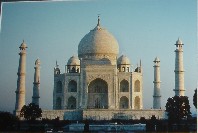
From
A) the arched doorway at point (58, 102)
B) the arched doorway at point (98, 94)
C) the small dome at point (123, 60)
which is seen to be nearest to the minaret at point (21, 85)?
the arched doorway at point (58, 102)

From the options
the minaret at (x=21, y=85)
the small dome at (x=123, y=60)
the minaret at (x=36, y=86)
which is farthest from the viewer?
the small dome at (x=123, y=60)

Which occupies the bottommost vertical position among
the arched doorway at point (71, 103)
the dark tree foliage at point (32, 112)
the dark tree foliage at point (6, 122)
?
the dark tree foliage at point (6, 122)

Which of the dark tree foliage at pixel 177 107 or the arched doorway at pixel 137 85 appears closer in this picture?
the dark tree foliage at pixel 177 107

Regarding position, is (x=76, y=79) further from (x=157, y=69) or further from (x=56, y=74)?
(x=157, y=69)

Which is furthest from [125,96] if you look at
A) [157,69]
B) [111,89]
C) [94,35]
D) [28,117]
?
[28,117]

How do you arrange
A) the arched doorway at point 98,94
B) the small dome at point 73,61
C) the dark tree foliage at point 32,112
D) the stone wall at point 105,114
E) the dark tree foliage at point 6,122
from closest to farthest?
the dark tree foliage at point 6,122
the dark tree foliage at point 32,112
the stone wall at point 105,114
the arched doorway at point 98,94
the small dome at point 73,61

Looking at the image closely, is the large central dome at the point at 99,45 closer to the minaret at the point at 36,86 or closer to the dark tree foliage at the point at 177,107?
the minaret at the point at 36,86
